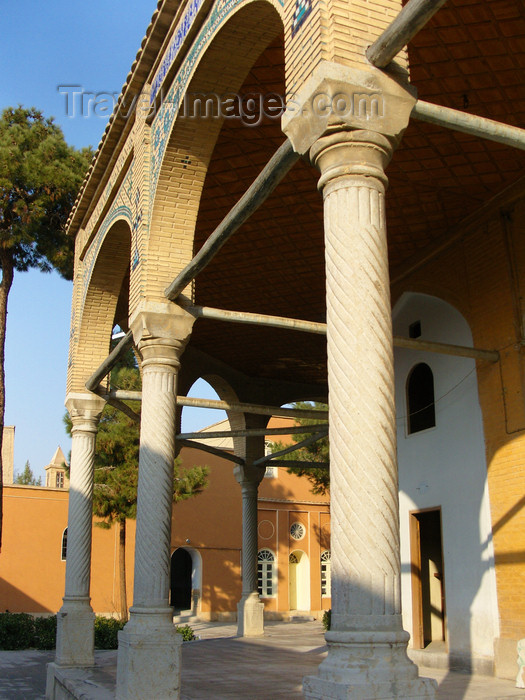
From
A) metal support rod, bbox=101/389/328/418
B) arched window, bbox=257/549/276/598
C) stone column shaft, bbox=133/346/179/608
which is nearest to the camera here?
stone column shaft, bbox=133/346/179/608

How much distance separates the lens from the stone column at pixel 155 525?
21.7 ft

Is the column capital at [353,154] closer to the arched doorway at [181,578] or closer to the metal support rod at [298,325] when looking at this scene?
the metal support rod at [298,325]

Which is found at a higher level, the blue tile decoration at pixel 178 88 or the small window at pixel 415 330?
the blue tile decoration at pixel 178 88

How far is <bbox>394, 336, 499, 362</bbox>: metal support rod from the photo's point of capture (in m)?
7.75

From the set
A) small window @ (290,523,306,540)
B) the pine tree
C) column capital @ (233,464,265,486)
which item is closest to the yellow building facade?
column capital @ (233,464,265,486)

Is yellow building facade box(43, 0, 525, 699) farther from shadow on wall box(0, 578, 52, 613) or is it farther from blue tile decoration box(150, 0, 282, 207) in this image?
shadow on wall box(0, 578, 52, 613)

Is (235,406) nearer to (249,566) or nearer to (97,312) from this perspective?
(97,312)

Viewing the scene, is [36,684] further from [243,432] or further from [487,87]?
[487,87]

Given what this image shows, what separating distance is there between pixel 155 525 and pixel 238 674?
2811 millimetres

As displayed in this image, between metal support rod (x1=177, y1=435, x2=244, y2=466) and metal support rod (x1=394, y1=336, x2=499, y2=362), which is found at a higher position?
metal support rod (x1=394, y1=336, x2=499, y2=362)

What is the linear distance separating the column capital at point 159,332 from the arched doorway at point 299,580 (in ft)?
65.9

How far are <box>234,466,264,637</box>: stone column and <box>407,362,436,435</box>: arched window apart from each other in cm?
564

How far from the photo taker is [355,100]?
426 centimetres

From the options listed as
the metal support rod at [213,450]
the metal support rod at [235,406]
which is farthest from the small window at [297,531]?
the metal support rod at [235,406]
